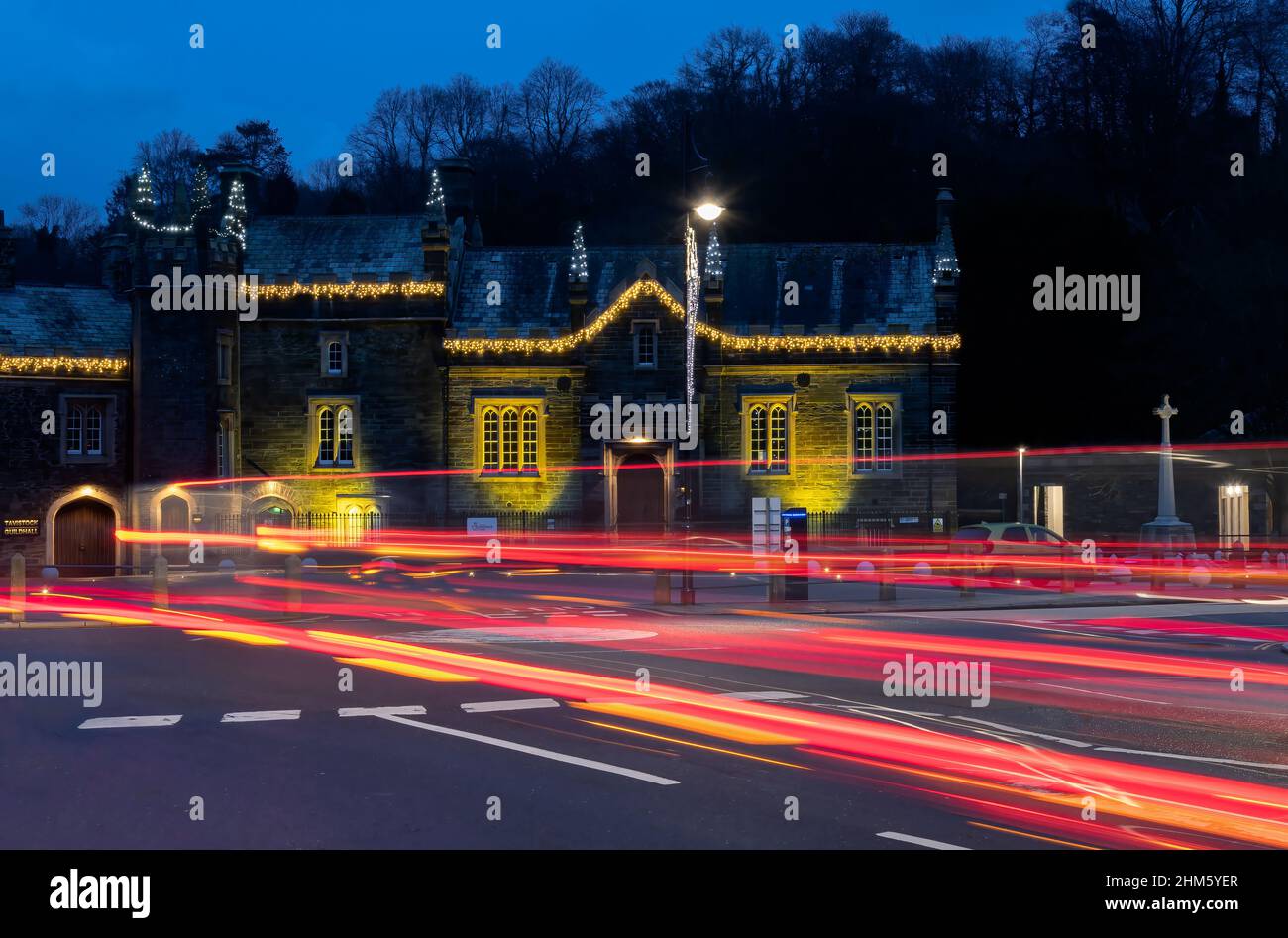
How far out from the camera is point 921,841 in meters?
9.01

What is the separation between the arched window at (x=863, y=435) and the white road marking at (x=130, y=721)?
1483 inches

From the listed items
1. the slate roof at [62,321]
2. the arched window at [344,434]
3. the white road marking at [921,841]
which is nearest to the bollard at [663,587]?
the white road marking at [921,841]

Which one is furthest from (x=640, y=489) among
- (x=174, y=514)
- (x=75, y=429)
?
(x=75, y=429)

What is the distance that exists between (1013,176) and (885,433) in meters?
28.6

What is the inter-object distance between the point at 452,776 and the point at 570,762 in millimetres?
1008

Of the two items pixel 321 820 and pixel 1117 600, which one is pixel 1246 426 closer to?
pixel 1117 600

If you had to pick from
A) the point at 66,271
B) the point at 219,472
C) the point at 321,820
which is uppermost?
the point at 66,271

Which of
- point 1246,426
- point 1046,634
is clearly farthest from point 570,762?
point 1246,426

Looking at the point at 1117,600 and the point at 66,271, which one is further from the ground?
the point at 66,271

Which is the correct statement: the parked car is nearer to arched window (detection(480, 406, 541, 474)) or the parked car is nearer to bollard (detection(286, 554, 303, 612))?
bollard (detection(286, 554, 303, 612))

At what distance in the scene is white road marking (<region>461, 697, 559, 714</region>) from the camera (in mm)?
14944

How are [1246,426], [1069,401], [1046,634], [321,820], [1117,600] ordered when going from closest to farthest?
[321,820] < [1046,634] < [1117,600] < [1246,426] < [1069,401]

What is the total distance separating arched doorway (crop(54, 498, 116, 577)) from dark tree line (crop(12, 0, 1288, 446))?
55.9 ft
